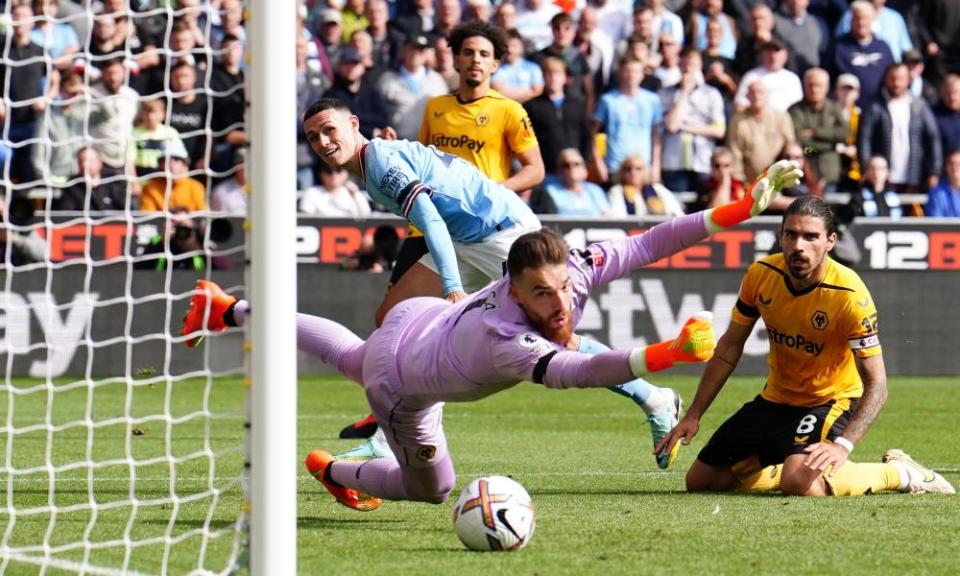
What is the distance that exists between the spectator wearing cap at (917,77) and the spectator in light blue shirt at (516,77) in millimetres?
4461

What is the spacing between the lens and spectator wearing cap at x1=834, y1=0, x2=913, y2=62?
18266 mm

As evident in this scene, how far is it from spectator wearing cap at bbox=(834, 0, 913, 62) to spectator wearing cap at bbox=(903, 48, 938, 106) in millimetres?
160

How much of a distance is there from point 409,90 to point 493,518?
11.2 meters

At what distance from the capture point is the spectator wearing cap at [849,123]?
680 inches

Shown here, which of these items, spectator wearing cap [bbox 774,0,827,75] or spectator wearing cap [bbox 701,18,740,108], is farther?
spectator wearing cap [bbox 774,0,827,75]

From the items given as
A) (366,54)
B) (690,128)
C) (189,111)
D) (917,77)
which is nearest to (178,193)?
(189,111)

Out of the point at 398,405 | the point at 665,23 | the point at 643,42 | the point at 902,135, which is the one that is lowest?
the point at 398,405

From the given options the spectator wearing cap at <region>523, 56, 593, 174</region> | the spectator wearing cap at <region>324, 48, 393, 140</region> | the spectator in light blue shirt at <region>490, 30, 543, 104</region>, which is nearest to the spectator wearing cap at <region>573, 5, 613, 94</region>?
the spectator wearing cap at <region>523, 56, 593, 174</region>

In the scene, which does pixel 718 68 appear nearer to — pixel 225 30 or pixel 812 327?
pixel 225 30

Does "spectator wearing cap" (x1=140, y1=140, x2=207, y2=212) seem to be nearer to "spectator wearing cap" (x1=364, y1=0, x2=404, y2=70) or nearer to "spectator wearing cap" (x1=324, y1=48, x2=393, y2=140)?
"spectator wearing cap" (x1=324, y1=48, x2=393, y2=140)

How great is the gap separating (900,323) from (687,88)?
3.62m

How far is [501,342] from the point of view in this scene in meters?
5.82

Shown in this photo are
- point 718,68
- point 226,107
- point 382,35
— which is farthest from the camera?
point 718,68

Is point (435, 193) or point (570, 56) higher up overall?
point (570, 56)
